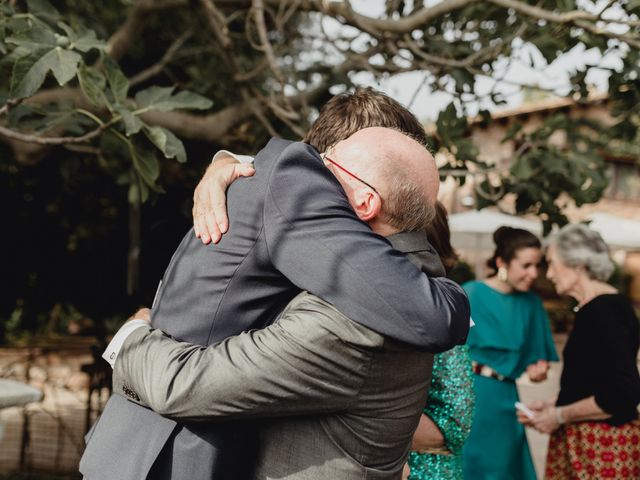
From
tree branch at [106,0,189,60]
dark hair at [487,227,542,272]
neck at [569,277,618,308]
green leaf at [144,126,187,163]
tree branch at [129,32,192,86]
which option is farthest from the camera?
tree branch at [129,32,192,86]

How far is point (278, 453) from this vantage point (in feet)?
5.06

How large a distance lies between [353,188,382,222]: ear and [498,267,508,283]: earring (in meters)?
2.80

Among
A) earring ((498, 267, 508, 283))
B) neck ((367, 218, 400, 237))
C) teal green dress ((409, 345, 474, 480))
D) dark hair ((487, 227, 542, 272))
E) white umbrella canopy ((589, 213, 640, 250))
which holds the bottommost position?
white umbrella canopy ((589, 213, 640, 250))

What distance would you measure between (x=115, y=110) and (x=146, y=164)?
10.0 inches

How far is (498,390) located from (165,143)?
246cm

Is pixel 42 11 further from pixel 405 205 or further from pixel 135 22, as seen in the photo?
pixel 405 205

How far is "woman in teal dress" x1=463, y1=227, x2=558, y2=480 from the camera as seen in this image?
3.92m

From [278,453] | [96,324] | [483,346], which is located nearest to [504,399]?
[483,346]

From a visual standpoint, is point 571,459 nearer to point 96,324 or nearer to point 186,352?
point 186,352

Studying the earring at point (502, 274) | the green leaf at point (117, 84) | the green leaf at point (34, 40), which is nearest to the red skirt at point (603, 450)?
the earring at point (502, 274)

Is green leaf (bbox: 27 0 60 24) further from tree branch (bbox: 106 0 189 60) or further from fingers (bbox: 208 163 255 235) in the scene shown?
fingers (bbox: 208 163 255 235)

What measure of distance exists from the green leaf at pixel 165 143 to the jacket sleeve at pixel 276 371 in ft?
4.29

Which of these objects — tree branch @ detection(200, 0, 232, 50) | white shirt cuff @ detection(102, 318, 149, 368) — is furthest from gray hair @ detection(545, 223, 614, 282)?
white shirt cuff @ detection(102, 318, 149, 368)

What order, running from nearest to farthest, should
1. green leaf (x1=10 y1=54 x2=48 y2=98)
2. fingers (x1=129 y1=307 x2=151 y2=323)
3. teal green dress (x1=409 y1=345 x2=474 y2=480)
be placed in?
fingers (x1=129 y1=307 x2=151 y2=323) → teal green dress (x1=409 y1=345 x2=474 y2=480) → green leaf (x1=10 y1=54 x2=48 y2=98)
